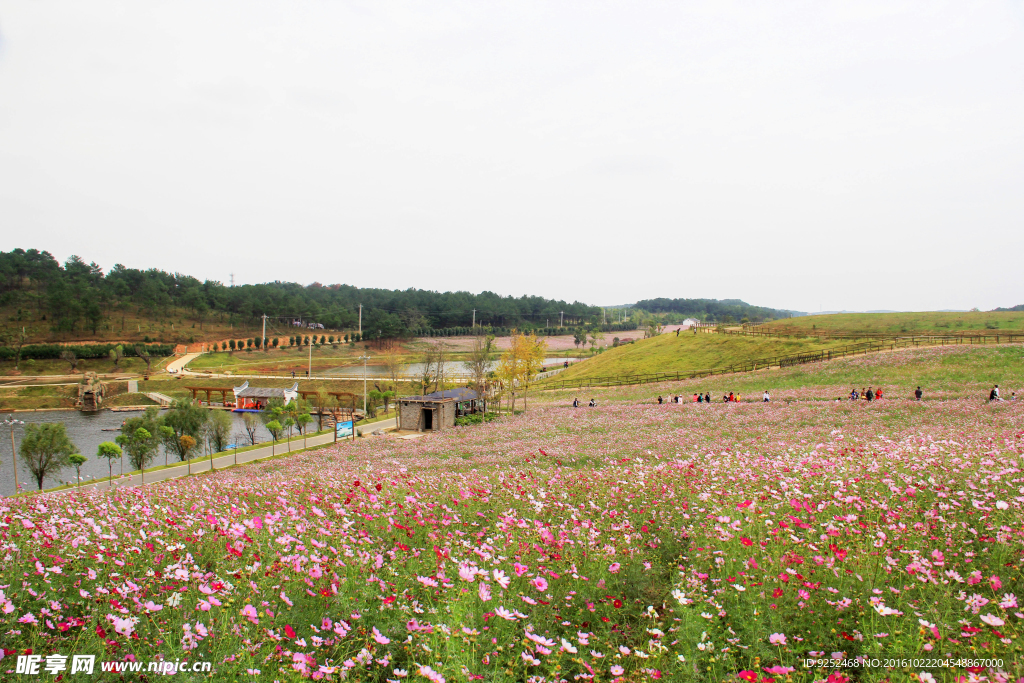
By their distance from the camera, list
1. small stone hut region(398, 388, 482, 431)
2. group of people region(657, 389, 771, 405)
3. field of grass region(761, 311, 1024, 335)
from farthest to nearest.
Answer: field of grass region(761, 311, 1024, 335) → small stone hut region(398, 388, 482, 431) → group of people region(657, 389, 771, 405)

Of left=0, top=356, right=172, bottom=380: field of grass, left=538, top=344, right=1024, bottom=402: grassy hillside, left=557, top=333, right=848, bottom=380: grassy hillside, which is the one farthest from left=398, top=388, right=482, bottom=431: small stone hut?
left=0, top=356, right=172, bottom=380: field of grass

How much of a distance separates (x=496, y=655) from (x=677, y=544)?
3887 mm

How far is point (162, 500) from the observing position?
9.21 meters

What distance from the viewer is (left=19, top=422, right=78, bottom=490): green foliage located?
3569 cm

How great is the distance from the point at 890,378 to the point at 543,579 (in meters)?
46.9

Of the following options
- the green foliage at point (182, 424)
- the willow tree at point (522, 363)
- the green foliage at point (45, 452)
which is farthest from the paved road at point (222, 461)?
the willow tree at point (522, 363)

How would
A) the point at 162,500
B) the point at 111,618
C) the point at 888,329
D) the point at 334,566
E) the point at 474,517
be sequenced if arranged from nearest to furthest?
the point at 111,618, the point at 334,566, the point at 474,517, the point at 162,500, the point at 888,329

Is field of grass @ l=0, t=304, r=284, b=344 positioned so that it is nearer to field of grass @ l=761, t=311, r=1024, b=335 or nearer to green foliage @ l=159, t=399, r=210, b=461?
green foliage @ l=159, t=399, r=210, b=461

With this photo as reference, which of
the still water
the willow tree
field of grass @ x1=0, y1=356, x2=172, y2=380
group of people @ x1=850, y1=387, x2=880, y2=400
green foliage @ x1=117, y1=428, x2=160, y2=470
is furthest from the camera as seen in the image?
field of grass @ x1=0, y1=356, x2=172, y2=380

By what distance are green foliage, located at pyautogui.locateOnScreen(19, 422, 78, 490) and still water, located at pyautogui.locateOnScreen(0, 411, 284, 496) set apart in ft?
3.17

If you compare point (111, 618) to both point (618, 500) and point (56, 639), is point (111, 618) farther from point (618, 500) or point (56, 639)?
point (618, 500)

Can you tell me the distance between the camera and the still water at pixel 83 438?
3800cm

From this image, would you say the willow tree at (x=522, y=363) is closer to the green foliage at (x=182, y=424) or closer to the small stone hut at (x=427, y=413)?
the small stone hut at (x=427, y=413)

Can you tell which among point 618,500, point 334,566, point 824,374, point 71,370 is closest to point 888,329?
point 824,374
